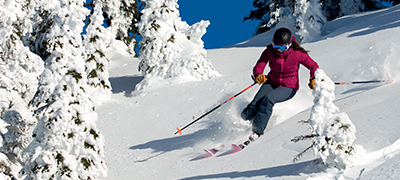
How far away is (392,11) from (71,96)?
1605 cm

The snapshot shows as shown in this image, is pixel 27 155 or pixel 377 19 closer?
pixel 27 155

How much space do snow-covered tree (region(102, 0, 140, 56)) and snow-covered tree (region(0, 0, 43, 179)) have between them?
64.0 ft

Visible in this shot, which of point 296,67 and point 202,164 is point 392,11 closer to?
point 296,67

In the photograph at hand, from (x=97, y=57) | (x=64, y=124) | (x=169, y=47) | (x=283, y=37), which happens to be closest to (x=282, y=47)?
(x=283, y=37)

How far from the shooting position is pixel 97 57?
1641 centimetres

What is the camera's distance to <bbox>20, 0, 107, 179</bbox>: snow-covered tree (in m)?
6.21

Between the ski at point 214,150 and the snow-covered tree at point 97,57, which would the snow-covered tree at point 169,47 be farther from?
the ski at point 214,150

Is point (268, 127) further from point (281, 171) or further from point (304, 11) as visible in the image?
point (304, 11)

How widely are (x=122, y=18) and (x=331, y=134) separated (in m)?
26.3

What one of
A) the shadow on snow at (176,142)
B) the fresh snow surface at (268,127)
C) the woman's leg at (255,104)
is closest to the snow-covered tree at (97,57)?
the fresh snow surface at (268,127)

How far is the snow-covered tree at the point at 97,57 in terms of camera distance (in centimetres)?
1594

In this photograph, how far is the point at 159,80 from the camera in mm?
15750

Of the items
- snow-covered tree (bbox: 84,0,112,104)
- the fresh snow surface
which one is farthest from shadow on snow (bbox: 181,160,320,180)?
snow-covered tree (bbox: 84,0,112,104)

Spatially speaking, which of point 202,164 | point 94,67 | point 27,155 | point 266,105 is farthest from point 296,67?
point 94,67
